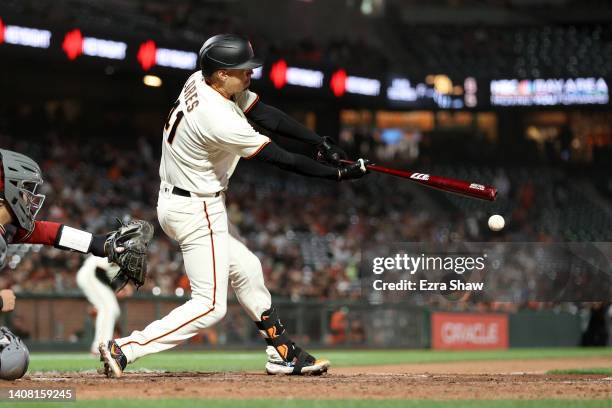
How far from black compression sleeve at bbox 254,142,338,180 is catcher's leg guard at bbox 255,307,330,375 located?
1.07 m

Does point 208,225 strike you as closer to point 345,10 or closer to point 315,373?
point 315,373

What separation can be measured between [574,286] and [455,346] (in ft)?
31.0

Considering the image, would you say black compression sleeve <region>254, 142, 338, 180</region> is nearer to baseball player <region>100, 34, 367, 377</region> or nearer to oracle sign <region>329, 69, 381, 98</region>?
baseball player <region>100, 34, 367, 377</region>

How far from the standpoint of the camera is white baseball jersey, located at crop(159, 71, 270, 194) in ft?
19.4

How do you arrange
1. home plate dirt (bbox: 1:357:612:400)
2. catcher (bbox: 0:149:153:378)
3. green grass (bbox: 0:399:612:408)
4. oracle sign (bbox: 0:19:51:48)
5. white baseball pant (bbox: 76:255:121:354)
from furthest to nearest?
oracle sign (bbox: 0:19:51:48), white baseball pant (bbox: 76:255:121:354), catcher (bbox: 0:149:153:378), home plate dirt (bbox: 1:357:612:400), green grass (bbox: 0:399:612:408)

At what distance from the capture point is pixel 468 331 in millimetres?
17688

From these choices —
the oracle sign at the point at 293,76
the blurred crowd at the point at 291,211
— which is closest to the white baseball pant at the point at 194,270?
the blurred crowd at the point at 291,211

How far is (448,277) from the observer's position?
732 centimetres

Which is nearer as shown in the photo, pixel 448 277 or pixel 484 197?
pixel 484 197

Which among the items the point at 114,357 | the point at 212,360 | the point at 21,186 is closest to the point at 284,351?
the point at 114,357

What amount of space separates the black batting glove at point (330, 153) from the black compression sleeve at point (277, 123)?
8 cm

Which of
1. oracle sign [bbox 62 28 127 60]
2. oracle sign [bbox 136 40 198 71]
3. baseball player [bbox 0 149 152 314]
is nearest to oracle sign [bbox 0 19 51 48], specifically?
oracle sign [bbox 62 28 127 60]

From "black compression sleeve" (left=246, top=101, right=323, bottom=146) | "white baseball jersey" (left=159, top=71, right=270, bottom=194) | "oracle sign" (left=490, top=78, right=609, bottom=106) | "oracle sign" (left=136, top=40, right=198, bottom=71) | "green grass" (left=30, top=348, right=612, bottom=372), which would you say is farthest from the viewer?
"oracle sign" (left=490, top=78, right=609, bottom=106)

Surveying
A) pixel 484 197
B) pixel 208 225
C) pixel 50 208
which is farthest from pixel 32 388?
pixel 50 208
